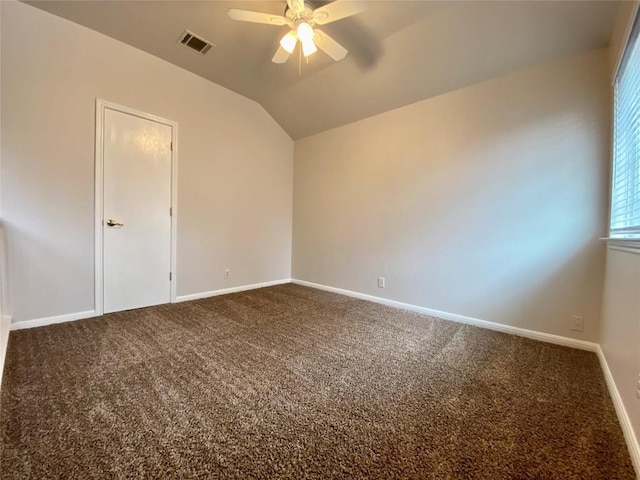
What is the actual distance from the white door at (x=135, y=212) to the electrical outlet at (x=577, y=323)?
417 centimetres

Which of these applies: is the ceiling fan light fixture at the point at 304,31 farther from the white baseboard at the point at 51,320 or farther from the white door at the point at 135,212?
the white baseboard at the point at 51,320

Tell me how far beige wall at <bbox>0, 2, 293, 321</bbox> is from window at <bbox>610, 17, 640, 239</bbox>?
3.79 metres

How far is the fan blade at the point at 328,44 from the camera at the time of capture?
83.7 inches

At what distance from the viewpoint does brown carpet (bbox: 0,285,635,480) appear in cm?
114

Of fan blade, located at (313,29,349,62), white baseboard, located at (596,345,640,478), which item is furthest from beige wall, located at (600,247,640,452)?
fan blade, located at (313,29,349,62)

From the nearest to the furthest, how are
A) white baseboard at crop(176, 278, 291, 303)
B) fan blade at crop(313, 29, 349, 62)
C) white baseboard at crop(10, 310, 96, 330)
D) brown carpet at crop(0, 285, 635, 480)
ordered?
brown carpet at crop(0, 285, 635, 480) < fan blade at crop(313, 29, 349, 62) < white baseboard at crop(10, 310, 96, 330) < white baseboard at crop(176, 278, 291, 303)

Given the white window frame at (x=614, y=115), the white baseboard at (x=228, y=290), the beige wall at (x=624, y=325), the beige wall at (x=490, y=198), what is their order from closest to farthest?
the beige wall at (x=624, y=325), the white window frame at (x=614, y=115), the beige wall at (x=490, y=198), the white baseboard at (x=228, y=290)

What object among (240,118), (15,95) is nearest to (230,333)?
(15,95)

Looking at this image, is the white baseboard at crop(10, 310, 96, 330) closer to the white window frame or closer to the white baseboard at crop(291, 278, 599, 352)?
the white baseboard at crop(291, 278, 599, 352)

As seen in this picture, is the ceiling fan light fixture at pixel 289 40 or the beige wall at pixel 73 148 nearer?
the ceiling fan light fixture at pixel 289 40

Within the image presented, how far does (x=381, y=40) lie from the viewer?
2.68m

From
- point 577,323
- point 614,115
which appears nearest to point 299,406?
point 577,323

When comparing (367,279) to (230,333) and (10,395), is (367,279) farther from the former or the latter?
(10,395)

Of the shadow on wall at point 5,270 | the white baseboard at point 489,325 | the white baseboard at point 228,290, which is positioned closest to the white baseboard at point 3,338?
the shadow on wall at point 5,270
